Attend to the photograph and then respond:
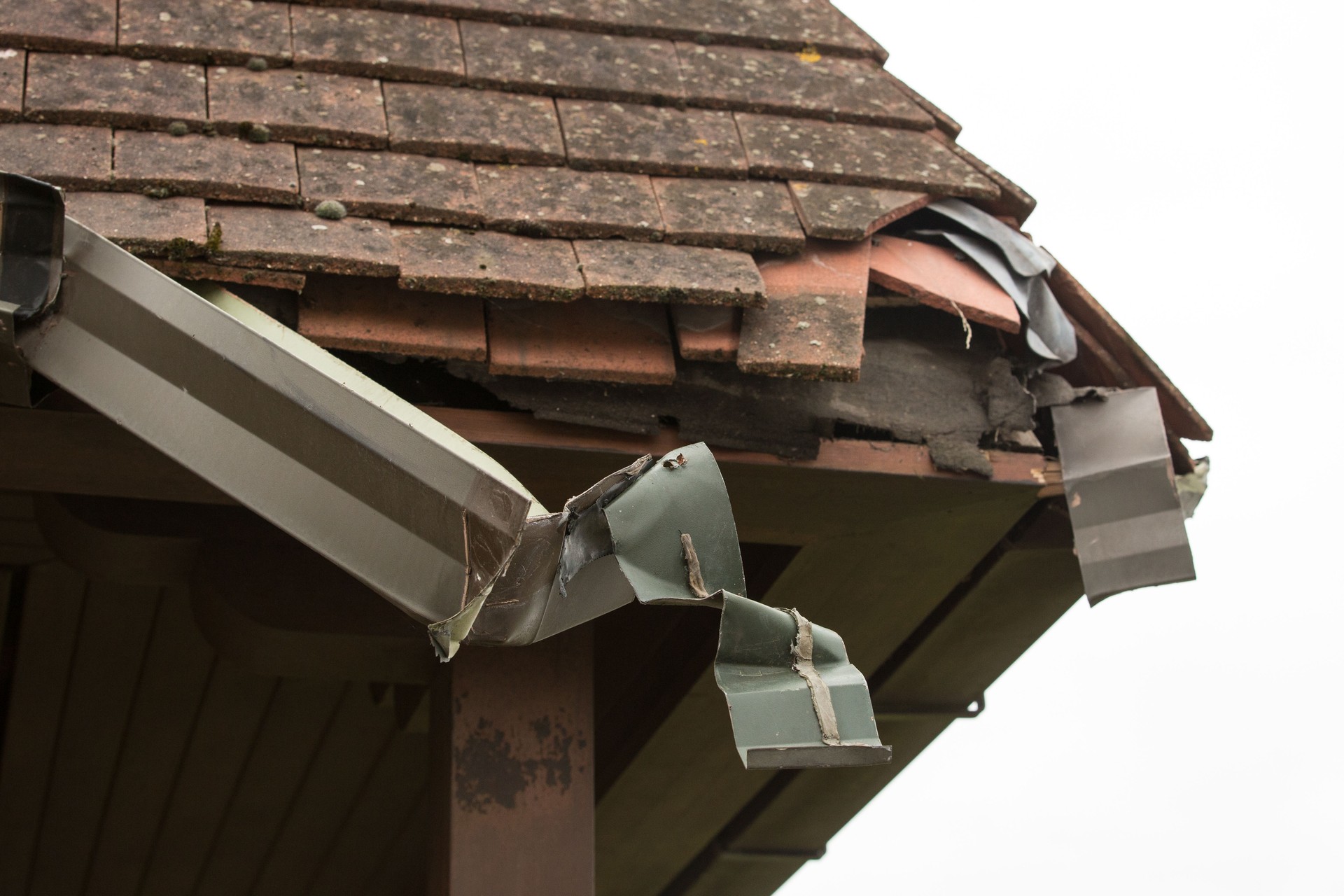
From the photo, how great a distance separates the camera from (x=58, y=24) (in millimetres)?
2863

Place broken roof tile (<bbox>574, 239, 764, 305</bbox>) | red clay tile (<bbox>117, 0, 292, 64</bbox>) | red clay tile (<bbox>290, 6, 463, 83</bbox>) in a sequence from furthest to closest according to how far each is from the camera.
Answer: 1. red clay tile (<bbox>290, 6, 463, 83</bbox>)
2. red clay tile (<bbox>117, 0, 292, 64</bbox>)
3. broken roof tile (<bbox>574, 239, 764, 305</bbox>)

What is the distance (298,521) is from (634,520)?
448mm

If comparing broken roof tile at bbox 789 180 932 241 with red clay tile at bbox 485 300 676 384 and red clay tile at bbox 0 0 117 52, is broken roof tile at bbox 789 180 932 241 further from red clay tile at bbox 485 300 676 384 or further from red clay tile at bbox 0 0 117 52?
red clay tile at bbox 0 0 117 52

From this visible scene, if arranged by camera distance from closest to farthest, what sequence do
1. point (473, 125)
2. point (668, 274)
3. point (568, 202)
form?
1. point (668, 274)
2. point (568, 202)
3. point (473, 125)

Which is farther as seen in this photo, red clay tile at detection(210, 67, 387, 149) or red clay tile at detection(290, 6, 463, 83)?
red clay tile at detection(290, 6, 463, 83)

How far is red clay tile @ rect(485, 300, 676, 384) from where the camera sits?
269 centimetres

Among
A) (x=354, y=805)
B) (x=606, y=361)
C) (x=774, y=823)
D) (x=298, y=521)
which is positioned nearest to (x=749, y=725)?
(x=298, y=521)

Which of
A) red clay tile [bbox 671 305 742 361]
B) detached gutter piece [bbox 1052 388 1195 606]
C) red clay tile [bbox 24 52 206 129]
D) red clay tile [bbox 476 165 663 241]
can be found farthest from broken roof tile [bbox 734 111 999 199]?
red clay tile [bbox 24 52 206 129]

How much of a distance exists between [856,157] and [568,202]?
659 millimetres

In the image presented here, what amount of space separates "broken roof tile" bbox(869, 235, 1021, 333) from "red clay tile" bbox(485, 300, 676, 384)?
0.49 meters

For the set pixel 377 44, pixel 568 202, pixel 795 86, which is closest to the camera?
pixel 568 202

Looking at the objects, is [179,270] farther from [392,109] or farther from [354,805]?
[354,805]

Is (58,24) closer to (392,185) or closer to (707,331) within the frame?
(392,185)

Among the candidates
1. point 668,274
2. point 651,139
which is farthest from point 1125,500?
point 651,139
